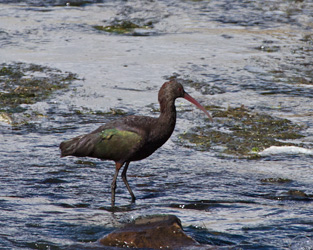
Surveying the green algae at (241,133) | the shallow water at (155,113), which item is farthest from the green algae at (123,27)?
the green algae at (241,133)

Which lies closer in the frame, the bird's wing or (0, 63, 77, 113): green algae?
the bird's wing

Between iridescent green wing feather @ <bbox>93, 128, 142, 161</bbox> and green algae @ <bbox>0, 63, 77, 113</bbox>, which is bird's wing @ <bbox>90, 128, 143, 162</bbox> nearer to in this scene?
iridescent green wing feather @ <bbox>93, 128, 142, 161</bbox>

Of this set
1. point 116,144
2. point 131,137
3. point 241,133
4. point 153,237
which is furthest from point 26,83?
point 153,237

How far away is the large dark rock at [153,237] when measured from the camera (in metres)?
5.87

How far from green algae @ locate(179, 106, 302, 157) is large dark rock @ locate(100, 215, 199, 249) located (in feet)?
9.60

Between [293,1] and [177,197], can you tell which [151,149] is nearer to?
[177,197]

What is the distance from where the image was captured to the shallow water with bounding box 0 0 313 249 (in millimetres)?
6617

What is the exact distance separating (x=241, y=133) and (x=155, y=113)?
4.90ft

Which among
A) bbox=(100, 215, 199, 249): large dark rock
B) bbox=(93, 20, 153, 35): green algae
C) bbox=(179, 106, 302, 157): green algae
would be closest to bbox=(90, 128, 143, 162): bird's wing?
bbox=(100, 215, 199, 249): large dark rock

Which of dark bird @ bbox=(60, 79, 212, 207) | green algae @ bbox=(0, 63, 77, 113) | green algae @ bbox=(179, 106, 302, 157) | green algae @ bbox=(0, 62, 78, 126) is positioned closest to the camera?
dark bird @ bbox=(60, 79, 212, 207)

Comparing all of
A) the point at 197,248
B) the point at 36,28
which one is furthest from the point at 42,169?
the point at 36,28

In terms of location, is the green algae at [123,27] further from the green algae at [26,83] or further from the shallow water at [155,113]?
the green algae at [26,83]

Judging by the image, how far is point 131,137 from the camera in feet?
23.7

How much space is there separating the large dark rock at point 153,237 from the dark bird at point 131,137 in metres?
1.26
